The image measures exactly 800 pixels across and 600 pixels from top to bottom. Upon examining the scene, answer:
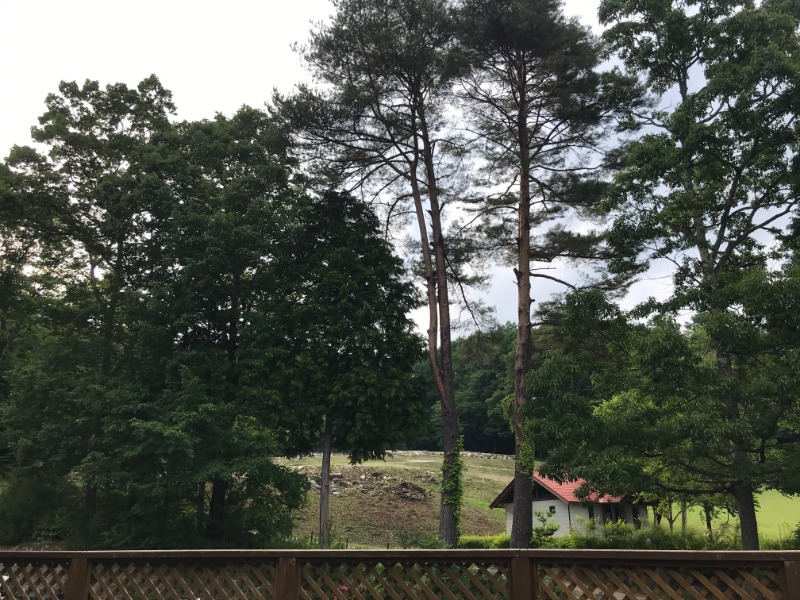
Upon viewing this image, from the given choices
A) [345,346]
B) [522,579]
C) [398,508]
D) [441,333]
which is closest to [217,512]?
[345,346]

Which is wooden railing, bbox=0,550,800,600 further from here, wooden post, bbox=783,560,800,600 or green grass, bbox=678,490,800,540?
green grass, bbox=678,490,800,540

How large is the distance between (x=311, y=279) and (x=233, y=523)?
7.18 metres

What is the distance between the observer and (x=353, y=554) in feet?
12.8

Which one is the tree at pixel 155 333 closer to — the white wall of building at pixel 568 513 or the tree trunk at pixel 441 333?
the tree trunk at pixel 441 333

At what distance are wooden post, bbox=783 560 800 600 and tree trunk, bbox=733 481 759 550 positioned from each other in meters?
7.02

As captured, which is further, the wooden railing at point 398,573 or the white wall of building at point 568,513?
the white wall of building at point 568,513

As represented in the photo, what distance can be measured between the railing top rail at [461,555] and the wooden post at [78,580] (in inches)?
2.1

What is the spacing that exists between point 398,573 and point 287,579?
80 centimetres

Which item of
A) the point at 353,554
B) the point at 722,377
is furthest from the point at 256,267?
the point at 353,554

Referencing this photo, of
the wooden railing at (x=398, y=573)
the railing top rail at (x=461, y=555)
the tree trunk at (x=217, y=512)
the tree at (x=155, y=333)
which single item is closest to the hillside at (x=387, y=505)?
the tree trunk at (x=217, y=512)

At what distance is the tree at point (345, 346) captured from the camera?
15.6 m

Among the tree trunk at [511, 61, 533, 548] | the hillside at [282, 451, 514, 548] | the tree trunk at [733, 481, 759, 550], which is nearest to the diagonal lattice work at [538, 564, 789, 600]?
the tree trunk at [733, 481, 759, 550]

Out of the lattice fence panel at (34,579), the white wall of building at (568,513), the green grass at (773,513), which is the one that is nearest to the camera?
the lattice fence panel at (34,579)

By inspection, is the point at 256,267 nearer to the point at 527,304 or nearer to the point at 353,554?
the point at 527,304
